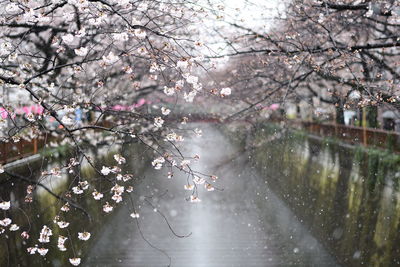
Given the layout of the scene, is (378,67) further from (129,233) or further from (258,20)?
(129,233)

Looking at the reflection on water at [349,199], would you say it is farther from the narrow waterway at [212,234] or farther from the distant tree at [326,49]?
the distant tree at [326,49]

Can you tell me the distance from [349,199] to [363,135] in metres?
2.21

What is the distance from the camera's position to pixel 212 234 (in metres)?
13.4

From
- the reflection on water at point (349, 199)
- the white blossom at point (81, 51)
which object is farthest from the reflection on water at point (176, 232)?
the white blossom at point (81, 51)

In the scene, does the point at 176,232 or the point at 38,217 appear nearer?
the point at 38,217

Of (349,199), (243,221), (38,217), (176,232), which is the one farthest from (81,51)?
(243,221)

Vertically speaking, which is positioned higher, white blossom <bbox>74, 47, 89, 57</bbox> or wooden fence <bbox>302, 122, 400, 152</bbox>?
white blossom <bbox>74, 47, 89, 57</bbox>

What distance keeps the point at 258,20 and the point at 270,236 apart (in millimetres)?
6812

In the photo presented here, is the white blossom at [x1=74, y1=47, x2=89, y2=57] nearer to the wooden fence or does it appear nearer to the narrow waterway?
the narrow waterway

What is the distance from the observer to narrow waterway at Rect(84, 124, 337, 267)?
1120cm

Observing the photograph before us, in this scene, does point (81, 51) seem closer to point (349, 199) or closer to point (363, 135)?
point (349, 199)

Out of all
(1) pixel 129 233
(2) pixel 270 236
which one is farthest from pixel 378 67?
(1) pixel 129 233

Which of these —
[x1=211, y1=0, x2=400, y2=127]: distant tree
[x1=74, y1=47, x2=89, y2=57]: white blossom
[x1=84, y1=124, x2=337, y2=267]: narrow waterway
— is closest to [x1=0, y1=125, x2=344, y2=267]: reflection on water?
[x1=84, y1=124, x2=337, y2=267]: narrow waterway

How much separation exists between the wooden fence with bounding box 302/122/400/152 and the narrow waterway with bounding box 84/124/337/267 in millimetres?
3323
